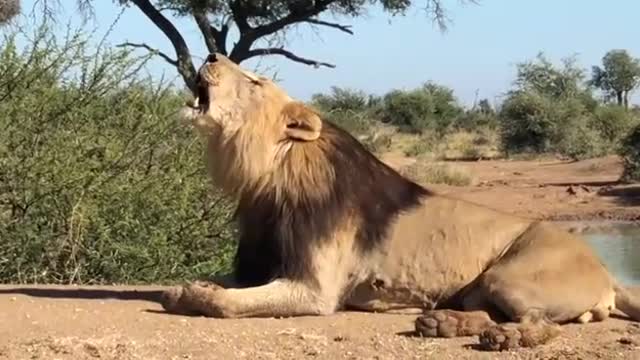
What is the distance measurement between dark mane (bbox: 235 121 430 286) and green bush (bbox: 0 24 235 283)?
409 cm

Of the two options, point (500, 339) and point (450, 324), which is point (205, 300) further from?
point (500, 339)

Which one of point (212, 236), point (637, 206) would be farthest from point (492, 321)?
point (637, 206)

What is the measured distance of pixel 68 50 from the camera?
39.1 feet

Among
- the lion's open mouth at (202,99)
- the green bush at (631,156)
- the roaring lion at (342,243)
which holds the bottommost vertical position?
the roaring lion at (342,243)

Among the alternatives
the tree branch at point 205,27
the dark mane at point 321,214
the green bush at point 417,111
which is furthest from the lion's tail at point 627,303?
the green bush at point 417,111

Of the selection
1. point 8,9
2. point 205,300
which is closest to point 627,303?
point 205,300

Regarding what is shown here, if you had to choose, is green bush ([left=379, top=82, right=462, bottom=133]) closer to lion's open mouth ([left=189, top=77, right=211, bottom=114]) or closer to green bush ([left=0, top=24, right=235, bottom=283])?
green bush ([left=0, top=24, right=235, bottom=283])

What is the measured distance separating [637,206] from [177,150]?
69.5 feet

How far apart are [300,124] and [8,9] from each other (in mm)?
10172

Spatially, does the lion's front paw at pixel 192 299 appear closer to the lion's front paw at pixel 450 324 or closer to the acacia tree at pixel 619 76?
the lion's front paw at pixel 450 324

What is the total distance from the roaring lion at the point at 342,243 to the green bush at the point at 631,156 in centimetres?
2882

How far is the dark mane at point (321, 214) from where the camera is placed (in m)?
7.04

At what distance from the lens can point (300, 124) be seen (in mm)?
7266

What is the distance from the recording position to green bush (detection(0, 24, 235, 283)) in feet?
36.4
